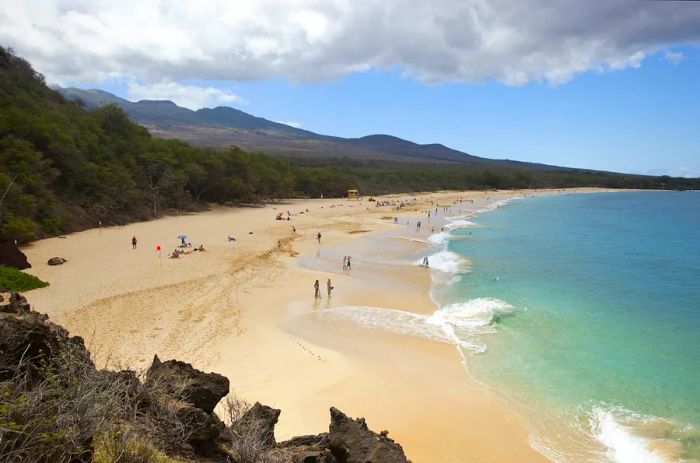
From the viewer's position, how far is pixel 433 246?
3897cm

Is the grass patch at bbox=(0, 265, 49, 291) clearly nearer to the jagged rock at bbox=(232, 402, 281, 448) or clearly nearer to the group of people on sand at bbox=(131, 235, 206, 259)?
the group of people on sand at bbox=(131, 235, 206, 259)

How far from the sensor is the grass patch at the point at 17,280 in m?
18.8

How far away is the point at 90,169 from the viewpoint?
37938 millimetres

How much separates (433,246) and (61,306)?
1085 inches

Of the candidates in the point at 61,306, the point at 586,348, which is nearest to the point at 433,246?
the point at 586,348

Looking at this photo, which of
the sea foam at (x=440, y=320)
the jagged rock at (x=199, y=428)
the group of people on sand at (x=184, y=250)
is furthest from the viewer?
the group of people on sand at (x=184, y=250)

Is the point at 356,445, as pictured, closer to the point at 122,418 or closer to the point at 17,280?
the point at 122,418

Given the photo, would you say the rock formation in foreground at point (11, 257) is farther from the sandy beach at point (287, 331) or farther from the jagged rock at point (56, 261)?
the jagged rock at point (56, 261)

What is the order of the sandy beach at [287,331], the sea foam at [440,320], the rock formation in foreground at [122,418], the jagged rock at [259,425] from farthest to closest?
the sea foam at [440,320] → the sandy beach at [287,331] → the jagged rock at [259,425] → the rock formation in foreground at [122,418]

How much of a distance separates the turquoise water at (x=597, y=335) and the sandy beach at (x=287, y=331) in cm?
177

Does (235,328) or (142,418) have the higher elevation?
(142,418)

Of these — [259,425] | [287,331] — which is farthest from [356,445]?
[287,331]

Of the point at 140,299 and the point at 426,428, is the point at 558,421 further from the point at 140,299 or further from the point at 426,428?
the point at 140,299

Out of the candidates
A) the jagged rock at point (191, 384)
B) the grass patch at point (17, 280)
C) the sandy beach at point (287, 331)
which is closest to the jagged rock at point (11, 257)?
the sandy beach at point (287, 331)
